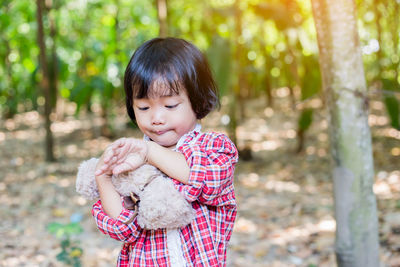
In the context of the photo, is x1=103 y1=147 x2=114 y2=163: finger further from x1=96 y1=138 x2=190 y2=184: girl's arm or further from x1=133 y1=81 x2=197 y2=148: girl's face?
x1=133 y1=81 x2=197 y2=148: girl's face

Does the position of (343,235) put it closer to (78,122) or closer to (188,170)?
(188,170)

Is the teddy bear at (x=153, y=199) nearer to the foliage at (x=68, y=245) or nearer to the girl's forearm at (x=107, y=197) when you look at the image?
the girl's forearm at (x=107, y=197)

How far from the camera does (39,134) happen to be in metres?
9.18

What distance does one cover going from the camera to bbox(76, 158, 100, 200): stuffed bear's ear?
4.09 ft

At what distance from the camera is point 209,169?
115cm

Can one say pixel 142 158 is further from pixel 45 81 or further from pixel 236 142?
pixel 45 81

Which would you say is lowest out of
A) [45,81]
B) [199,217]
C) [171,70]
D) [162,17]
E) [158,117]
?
[199,217]

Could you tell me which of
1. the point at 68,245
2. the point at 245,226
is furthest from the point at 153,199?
the point at 245,226

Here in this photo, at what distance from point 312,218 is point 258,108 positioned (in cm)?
677

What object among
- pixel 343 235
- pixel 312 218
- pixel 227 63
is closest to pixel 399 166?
pixel 312 218

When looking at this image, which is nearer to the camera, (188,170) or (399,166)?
(188,170)

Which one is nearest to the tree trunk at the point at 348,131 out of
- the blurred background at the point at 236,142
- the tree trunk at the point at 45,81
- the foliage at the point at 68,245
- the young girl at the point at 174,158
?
the blurred background at the point at 236,142

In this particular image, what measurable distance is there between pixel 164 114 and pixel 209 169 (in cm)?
20

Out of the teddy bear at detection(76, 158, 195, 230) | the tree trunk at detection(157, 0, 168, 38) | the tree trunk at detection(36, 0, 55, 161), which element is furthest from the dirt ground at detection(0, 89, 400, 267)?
the teddy bear at detection(76, 158, 195, 230)
